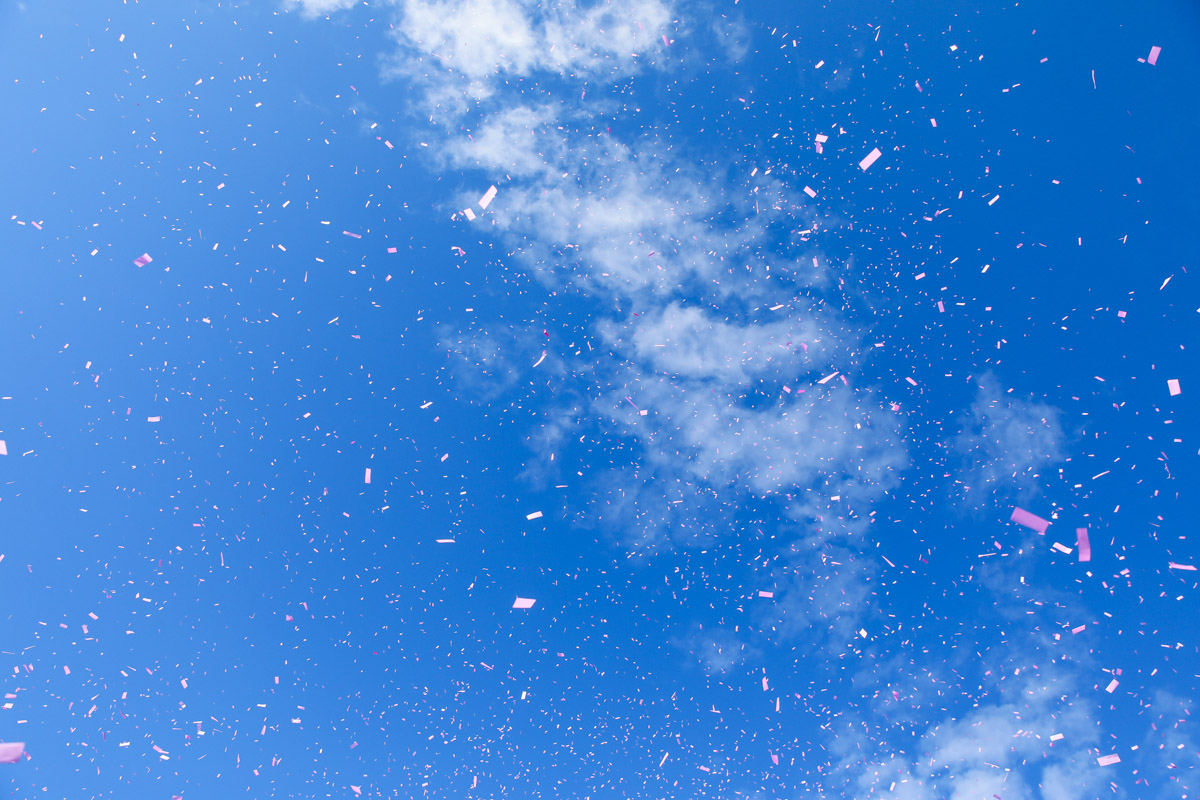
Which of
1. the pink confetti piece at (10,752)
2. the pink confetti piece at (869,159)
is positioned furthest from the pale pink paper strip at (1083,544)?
the pink confetti piece at (10,752)

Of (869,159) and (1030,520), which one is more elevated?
(869,159)

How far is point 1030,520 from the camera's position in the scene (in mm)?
3473

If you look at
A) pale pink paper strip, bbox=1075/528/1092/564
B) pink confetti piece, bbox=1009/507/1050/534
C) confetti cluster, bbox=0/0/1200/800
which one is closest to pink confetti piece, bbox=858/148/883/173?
confetti cluster, bbox=0/0/1200/800

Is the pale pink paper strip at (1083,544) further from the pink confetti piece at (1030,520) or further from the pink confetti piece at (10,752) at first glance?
the pink confetti piece at (10,752)

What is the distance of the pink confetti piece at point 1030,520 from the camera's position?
3.47 m

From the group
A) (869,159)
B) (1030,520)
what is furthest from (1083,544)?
(869,159)

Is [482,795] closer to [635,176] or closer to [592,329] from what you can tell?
[592,329]

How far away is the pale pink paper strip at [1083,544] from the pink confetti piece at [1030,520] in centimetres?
21

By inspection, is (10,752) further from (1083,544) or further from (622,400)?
(1083,544)

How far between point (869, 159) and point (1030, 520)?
9.01 feet

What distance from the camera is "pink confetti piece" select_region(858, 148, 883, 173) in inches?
135

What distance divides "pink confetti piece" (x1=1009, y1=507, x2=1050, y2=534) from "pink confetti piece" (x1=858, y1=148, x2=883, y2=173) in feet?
8.57

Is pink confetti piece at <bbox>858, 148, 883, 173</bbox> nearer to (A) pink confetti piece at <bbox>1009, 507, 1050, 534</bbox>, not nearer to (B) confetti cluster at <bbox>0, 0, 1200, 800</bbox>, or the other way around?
(B) confetti cluster at <bbox>0, 0, 1200, 800</bbox>

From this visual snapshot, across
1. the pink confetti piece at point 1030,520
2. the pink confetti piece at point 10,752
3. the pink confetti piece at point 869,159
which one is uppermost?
the pink confetti piece at point 869,159
